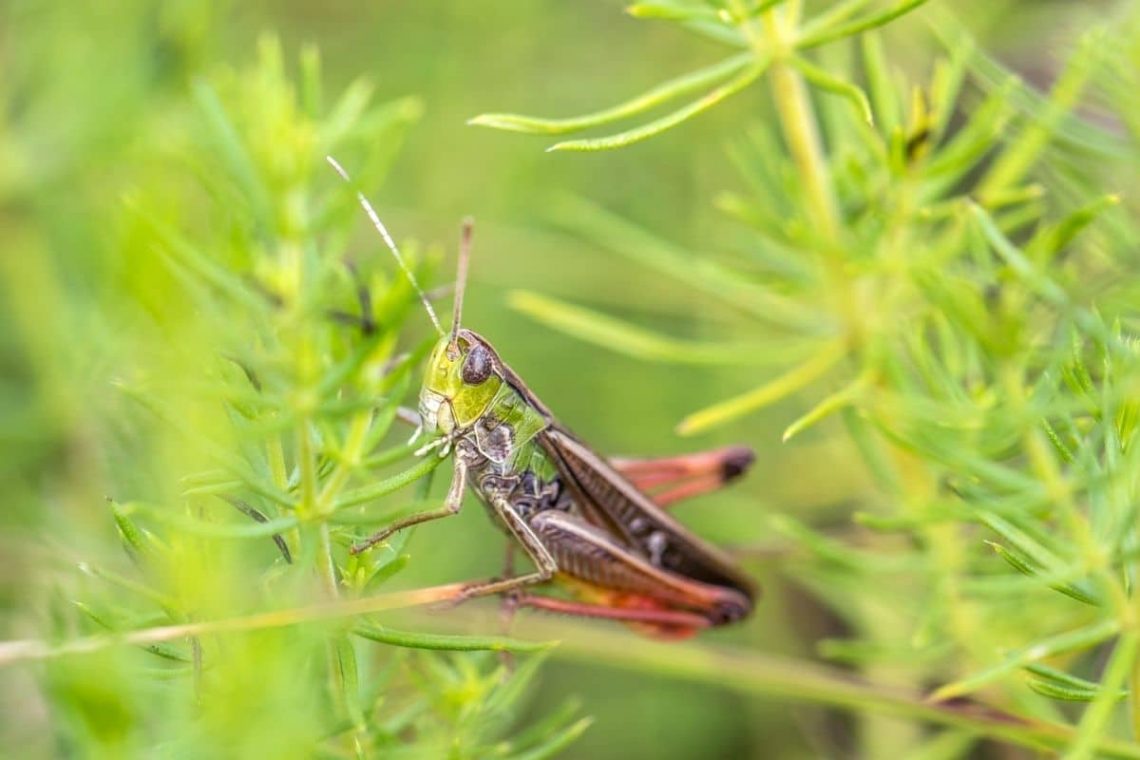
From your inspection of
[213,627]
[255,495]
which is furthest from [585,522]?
[213,627]

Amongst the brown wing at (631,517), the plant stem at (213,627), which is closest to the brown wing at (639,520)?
the brown wing at (631,517)

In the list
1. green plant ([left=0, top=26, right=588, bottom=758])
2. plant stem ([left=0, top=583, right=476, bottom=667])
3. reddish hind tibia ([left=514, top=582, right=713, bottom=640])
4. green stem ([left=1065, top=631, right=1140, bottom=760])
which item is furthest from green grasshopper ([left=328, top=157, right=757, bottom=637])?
green stem ([left=1065, top=631, right=1140, bottom=760])

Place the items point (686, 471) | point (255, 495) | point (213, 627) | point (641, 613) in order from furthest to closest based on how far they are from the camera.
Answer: point (686, 471)
point (641, 613)
point (255, 495)
point (213, 627)

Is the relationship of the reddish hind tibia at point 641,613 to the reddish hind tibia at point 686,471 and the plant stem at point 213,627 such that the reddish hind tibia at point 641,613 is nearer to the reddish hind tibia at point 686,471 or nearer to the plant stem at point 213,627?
the reddish hind tibia at point 686,471

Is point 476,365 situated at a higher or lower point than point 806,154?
lower

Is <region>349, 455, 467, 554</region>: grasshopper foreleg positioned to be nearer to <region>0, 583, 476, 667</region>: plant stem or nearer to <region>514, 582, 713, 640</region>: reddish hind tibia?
<region>0, 583, 476, 667</region>: plant stem

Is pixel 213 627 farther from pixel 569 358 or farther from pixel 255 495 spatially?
pixel 569 358

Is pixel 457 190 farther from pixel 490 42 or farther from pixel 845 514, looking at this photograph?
pixel 845 514

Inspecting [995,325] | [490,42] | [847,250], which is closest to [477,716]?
[995,325]
